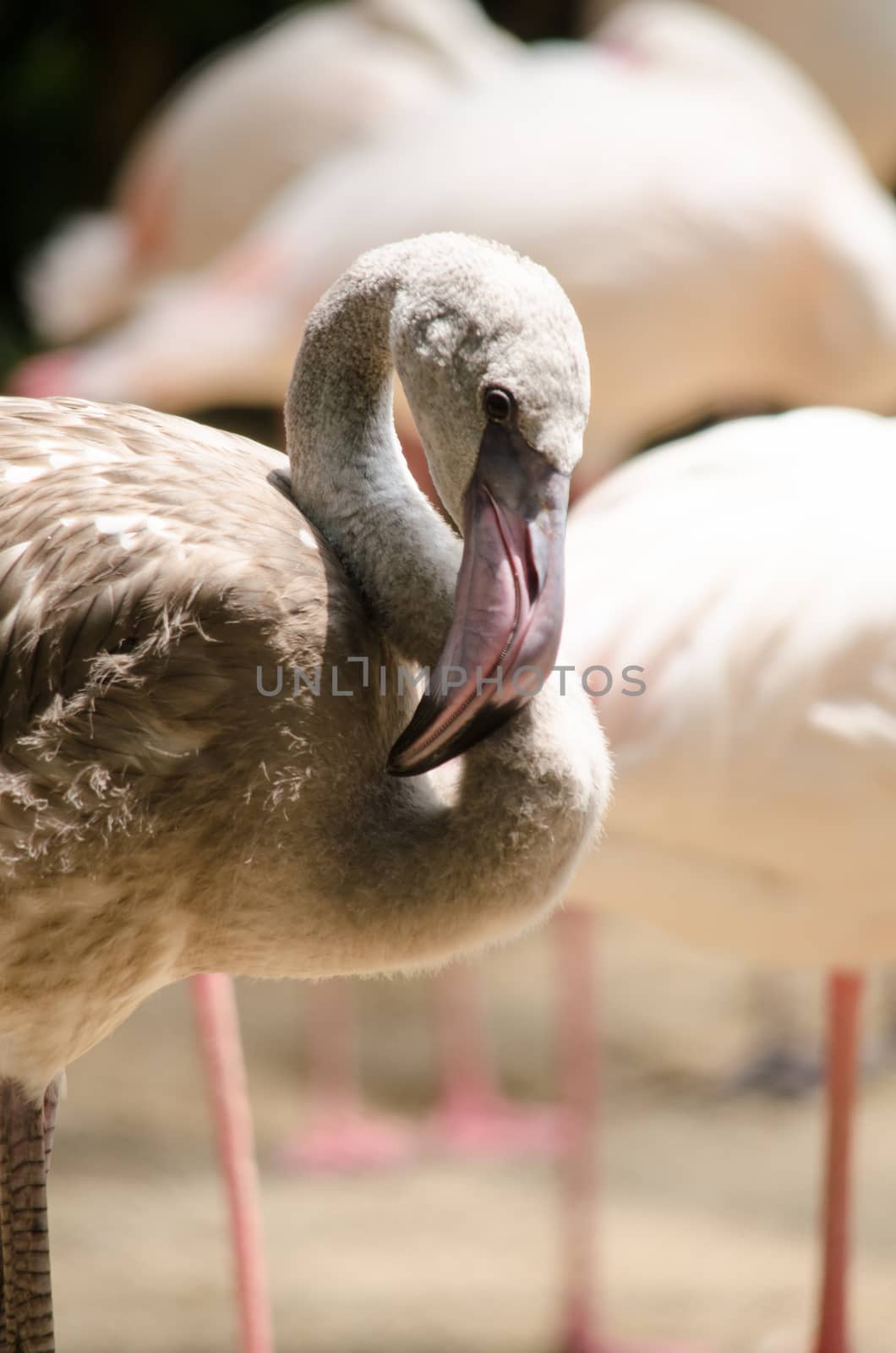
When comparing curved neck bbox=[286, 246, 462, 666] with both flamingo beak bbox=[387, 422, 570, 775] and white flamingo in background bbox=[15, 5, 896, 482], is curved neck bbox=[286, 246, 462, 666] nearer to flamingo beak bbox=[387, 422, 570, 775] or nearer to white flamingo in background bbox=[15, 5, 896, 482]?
flamingo beak bbox=[387, 422, 570, 775]

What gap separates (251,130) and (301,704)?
2938 millimetres

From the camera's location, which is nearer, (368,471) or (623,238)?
(368,471)

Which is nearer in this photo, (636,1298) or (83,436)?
(83,436)

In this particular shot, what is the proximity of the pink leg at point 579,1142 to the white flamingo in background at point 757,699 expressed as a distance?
798 mm

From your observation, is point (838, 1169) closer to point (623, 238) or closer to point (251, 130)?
point (623, 238)

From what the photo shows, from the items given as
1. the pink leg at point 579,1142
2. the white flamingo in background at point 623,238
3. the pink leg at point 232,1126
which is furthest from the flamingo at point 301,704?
the white flamingo in background at point 623,238

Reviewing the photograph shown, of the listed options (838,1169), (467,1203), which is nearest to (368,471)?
(838,1169)

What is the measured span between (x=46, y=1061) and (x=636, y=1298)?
1.65 metres

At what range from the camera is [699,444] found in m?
2.11

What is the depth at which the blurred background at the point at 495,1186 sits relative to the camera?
270 cm

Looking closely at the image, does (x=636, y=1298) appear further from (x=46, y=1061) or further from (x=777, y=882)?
(x=46, y=1061)

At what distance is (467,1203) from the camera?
10.3 feet

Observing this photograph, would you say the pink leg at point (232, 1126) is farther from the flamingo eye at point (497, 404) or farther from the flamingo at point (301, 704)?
the flamingo eye at point (497, 404)

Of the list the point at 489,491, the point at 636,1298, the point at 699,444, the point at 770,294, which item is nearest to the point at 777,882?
the point at 699,444
